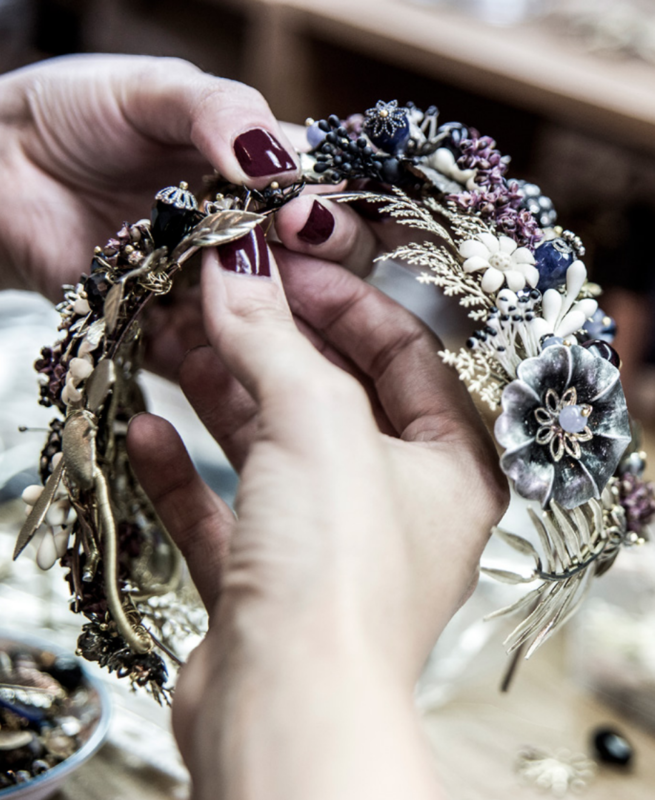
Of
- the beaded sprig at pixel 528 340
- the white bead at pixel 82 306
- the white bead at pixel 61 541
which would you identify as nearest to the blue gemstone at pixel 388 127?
the beaded sprig at pixel 528 340

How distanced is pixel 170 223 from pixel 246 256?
5 centimetres

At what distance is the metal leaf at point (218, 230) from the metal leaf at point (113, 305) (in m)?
0.04

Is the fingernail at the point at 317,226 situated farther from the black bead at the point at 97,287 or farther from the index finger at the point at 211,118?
the black bead at the point at 97,287

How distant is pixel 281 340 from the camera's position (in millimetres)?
374

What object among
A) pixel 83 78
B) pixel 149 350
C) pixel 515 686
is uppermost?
pixel 83 78

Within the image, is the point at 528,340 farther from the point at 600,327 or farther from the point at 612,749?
the point at 612,749

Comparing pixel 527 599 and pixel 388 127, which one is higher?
pixel 388 127

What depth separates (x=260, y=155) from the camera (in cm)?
49

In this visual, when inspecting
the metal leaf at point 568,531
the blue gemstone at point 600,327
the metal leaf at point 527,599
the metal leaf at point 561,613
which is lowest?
the metal leaf at point 561,613

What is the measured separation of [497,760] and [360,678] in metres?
0.45

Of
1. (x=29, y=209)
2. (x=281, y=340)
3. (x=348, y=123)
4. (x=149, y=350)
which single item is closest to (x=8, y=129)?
(x=29, y=209)

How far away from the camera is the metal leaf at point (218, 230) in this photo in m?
0.43

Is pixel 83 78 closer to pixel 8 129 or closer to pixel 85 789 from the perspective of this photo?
pixel 8 129

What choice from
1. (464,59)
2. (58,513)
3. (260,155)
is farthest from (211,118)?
(464,59)
